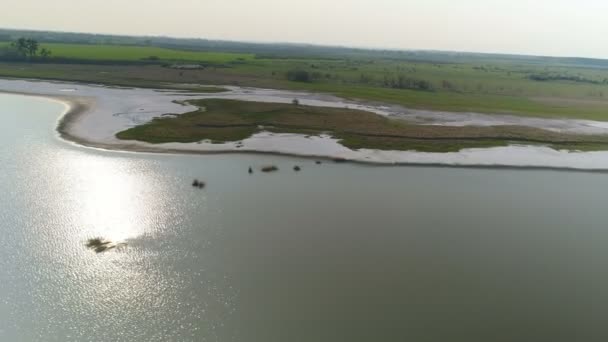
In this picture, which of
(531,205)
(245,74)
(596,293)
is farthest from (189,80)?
(596,293)

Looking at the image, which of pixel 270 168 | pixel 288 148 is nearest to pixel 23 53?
pixel 288 148

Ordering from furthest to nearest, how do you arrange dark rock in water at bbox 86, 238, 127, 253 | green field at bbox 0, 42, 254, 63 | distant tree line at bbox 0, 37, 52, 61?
green field at bbox 0, 42, 254, 63 < distant tree line at bbox 0, 37, 52, 61 < dark rock in water at bbox 86, 238, 127, 253

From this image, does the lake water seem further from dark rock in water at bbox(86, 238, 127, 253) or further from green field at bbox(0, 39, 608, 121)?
green field at bbox(0, 39, 608, 121)

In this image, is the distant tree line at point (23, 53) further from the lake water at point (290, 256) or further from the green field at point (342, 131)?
the lake water at point (290, 256)

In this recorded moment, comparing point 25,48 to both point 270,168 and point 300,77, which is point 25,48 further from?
point 270,168

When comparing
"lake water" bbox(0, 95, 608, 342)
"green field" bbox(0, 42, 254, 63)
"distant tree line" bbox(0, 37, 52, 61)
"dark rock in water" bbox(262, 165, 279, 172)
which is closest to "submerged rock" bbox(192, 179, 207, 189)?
"lake water" bbox(0, 95, 608, 342)

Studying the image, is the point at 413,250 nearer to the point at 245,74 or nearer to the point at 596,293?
the point at 596,293

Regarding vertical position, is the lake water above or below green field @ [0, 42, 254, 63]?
below
